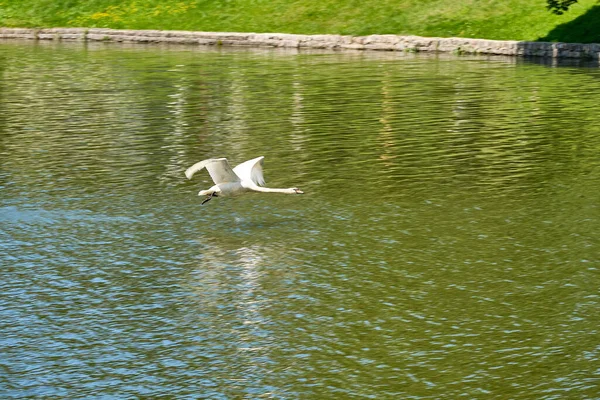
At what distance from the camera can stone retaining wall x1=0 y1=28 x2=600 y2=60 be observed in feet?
155

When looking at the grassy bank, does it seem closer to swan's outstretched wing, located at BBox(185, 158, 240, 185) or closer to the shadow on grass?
the shadow on grass

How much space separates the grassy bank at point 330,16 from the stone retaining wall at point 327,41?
3.88ft

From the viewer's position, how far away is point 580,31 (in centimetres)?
4875

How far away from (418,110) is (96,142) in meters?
10.2

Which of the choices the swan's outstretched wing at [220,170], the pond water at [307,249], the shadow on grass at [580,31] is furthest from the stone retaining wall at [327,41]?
the swan's outstretched wing at [220,170]

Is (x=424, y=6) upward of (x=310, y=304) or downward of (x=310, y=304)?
upward

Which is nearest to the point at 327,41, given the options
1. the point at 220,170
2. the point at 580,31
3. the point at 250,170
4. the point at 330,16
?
the point at 330,16

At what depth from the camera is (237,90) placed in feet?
125

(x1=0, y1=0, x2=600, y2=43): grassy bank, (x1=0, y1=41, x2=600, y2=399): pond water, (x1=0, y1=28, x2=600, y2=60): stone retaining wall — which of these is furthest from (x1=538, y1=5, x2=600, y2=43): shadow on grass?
(x1=0, y1=41, x2=600, y2=399): pond water

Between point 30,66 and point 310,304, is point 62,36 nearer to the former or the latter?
point 30,66

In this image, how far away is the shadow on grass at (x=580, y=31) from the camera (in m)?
48.1

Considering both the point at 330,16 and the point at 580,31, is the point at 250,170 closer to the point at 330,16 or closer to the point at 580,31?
the point at 580,31

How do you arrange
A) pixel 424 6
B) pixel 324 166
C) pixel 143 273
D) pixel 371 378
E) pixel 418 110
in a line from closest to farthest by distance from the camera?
pixel 371 378, pixel 143 273, pixel 324 166, pixel 418 110, pixel 424 6

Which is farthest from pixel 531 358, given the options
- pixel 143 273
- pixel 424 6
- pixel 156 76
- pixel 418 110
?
pixel 424 6
